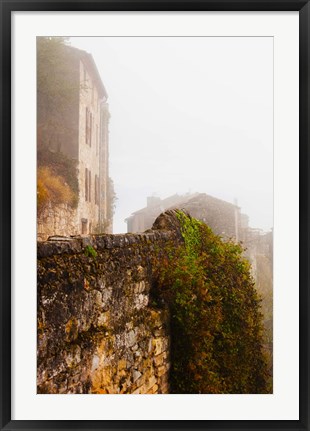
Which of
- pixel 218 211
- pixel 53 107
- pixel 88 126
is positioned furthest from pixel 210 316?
pixel 218 211

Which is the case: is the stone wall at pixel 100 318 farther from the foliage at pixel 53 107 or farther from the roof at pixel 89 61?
the roof at pixel 89 61

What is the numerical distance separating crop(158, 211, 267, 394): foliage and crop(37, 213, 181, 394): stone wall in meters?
0.23

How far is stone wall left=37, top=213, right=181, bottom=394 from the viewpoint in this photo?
3262 millimetres

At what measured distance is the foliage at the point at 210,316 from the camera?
5484 mm

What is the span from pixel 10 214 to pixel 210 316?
3.04 meters

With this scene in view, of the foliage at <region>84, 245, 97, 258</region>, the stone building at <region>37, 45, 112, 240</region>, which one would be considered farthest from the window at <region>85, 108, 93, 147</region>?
the foliage at <region>84, 245, 97, 258</region>

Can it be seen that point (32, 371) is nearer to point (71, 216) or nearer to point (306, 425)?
point (306, 425)

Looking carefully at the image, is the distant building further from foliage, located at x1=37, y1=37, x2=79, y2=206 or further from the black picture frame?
the black picture frame

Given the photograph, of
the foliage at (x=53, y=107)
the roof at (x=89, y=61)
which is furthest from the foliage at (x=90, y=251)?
the roof at (x=89, y=61)

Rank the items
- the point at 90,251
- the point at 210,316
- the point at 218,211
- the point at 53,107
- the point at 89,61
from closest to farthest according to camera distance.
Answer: the point at 90,251 < the point at 89,61 < the point at 210,316 < the point at 53,107 < the point at 218,211

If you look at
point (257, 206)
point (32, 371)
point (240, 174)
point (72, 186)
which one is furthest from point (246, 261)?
point (32, 371)

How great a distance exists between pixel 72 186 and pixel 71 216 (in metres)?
1.15

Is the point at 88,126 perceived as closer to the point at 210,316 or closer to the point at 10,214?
the point at 210,316

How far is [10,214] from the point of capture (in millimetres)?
3678
